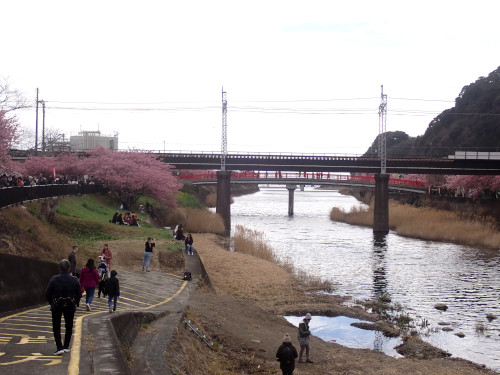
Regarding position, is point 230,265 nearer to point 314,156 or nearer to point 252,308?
point 252,308

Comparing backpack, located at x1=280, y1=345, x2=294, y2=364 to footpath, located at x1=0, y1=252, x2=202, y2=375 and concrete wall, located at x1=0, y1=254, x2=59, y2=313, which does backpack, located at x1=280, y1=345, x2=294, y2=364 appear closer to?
footpath, located at x1=0, y1=252, x2=202, y2=375

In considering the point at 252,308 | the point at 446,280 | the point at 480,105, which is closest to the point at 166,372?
the point at 252,308

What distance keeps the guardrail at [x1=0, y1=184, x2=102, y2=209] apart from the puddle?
15.7 m

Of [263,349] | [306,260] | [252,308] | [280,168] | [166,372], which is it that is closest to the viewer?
[166,372]

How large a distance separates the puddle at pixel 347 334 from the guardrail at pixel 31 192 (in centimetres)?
1569

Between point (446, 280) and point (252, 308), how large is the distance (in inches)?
748

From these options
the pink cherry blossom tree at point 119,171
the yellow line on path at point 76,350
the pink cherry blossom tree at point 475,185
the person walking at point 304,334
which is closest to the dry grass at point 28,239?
the yellow line on path at point 76,350

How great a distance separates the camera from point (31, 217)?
35.4 meters

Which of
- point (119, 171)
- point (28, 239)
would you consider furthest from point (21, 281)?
point (119, 171)

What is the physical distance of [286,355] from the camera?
16625mm

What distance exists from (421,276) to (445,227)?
96.2ft

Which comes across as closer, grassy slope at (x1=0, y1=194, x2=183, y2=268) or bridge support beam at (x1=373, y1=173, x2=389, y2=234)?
grassy slope at (x1=0, y1=194, x2=183, y2=268)

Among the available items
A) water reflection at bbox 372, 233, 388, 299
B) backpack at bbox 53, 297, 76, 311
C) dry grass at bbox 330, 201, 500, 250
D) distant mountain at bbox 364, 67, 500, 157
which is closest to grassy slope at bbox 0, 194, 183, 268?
backpack at bbox 53, 297, 76, 311

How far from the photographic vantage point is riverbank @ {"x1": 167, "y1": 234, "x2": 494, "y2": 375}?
18.4 meters
